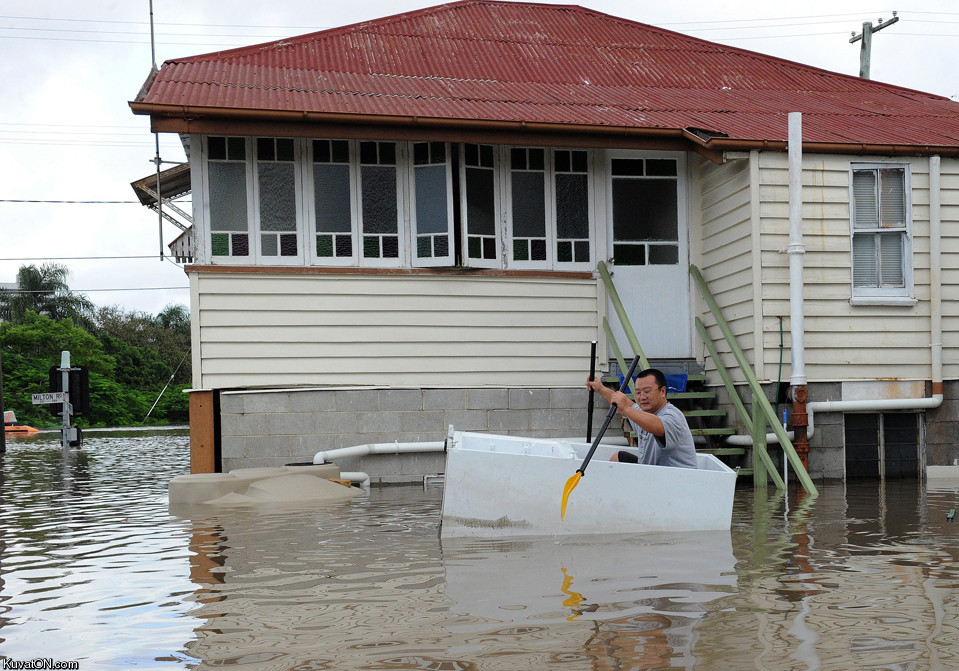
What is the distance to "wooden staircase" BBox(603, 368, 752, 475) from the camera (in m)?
12.6

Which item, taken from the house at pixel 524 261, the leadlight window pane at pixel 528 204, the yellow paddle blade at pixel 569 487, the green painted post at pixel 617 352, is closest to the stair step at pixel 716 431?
the house at pixel 524 261

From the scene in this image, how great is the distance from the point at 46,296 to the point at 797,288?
47.3m

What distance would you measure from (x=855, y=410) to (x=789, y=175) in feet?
10.2

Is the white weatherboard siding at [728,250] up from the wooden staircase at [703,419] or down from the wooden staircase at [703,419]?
up

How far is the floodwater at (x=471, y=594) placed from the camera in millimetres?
4344

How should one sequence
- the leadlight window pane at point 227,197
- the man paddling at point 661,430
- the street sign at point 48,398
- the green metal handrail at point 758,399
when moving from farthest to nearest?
the street sign at point 48,398 < the leadlight window pane at point 227,197 < the green metal handrail at point 758,399 < the man paddling at point 661,430

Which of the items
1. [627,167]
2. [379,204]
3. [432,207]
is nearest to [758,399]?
[627,167]

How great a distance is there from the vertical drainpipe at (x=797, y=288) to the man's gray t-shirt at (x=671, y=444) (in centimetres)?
497

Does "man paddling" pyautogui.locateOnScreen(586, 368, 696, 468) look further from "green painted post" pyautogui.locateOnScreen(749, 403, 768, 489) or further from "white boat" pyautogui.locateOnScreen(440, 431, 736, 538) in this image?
→ "green painted post" pyautogui.locateOnScreen(749, 403, 768, 489)

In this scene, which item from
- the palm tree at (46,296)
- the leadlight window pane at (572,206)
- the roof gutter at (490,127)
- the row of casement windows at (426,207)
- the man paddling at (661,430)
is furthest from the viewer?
the palm tree at (46,296)

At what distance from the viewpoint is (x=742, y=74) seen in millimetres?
16953

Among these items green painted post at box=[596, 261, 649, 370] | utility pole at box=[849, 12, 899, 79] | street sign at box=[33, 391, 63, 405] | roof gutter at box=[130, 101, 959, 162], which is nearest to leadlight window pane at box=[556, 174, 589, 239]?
green painted post at box=[596, 261, 649, 370]

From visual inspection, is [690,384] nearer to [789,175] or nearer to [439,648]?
[789,175]

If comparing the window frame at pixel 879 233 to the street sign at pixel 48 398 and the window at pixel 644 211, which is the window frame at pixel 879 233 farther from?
the street sign at pixel 48 398
